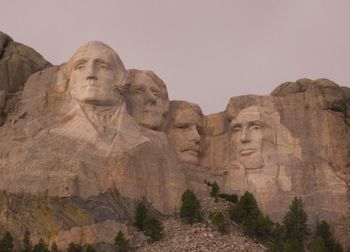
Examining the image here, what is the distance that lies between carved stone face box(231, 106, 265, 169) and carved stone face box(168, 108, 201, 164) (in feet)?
3.70

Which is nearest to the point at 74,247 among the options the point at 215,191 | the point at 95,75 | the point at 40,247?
the point at 40,247

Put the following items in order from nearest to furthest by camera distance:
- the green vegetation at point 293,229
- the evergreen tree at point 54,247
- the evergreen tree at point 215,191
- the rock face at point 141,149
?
the evergreen tree at point 54,247
the rock face at point 141,149
the green vegetation at point 293,229
the evergreen tree at point 215,191

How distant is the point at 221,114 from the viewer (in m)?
43.6

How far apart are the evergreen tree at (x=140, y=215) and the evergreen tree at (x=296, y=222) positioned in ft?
13.5

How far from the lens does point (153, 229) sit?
37844 mm

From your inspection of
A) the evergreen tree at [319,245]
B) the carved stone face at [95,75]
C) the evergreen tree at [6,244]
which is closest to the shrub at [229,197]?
the evergreen tree at [319,245]

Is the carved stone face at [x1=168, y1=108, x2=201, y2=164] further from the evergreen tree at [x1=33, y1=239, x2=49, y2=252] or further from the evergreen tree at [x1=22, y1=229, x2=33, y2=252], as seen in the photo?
the evergreen tree at [x1=33, y1=239, x2=49, y2=252]

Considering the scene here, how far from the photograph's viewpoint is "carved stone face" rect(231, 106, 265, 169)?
42.2 meters

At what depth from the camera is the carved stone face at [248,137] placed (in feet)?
138

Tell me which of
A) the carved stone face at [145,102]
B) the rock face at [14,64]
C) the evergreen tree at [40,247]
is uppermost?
the rock face at [14,64]

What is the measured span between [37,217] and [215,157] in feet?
24.6

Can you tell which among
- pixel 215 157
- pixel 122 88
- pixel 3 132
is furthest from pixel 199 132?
pixel 3 132

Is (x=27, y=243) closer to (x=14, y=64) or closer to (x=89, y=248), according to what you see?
(x=89, y=248)

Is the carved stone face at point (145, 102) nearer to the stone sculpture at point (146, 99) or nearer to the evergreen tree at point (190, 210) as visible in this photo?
the stone sculpture at point (146, 99)
